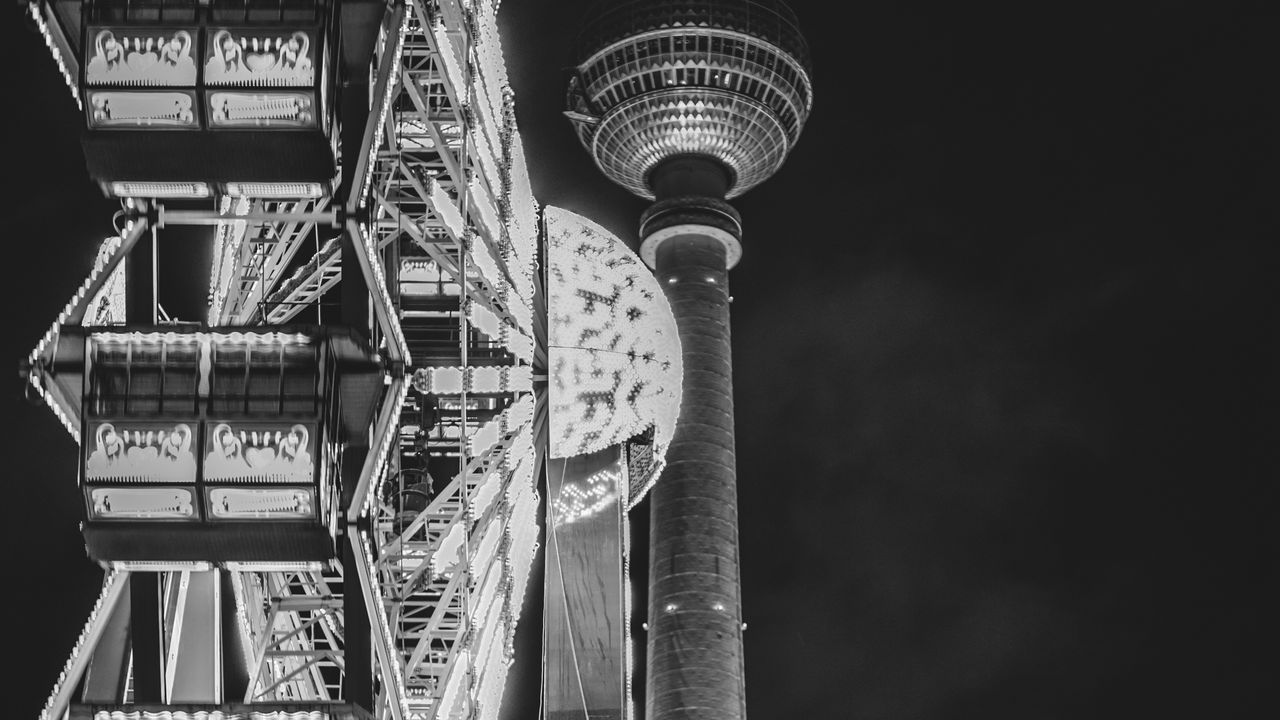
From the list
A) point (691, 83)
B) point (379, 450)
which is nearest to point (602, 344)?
point (379, 450)

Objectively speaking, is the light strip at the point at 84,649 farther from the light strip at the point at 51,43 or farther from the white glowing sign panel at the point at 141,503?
the light strip at the point at 51,43

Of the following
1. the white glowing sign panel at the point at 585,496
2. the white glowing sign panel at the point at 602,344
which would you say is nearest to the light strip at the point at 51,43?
the white glowing sign panel at the point at 602,344

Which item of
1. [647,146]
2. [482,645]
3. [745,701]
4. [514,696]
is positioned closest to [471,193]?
[482,645]

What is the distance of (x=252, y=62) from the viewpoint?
66.2 ft

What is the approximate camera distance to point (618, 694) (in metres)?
34.8

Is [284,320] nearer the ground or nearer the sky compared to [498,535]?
nearer the sky

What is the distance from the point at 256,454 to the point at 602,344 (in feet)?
36.4

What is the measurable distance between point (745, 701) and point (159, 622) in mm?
46816

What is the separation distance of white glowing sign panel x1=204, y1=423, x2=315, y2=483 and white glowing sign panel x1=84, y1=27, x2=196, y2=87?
4452 millimetres

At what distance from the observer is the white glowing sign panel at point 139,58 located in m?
20.0

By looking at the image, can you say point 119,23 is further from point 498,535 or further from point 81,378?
point 498,535

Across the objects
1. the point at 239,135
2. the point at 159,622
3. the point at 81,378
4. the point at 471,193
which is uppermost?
the point at 471,193

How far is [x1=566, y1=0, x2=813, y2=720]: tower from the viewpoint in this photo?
66.2 m

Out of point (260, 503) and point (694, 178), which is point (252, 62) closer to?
point (260, 503)
